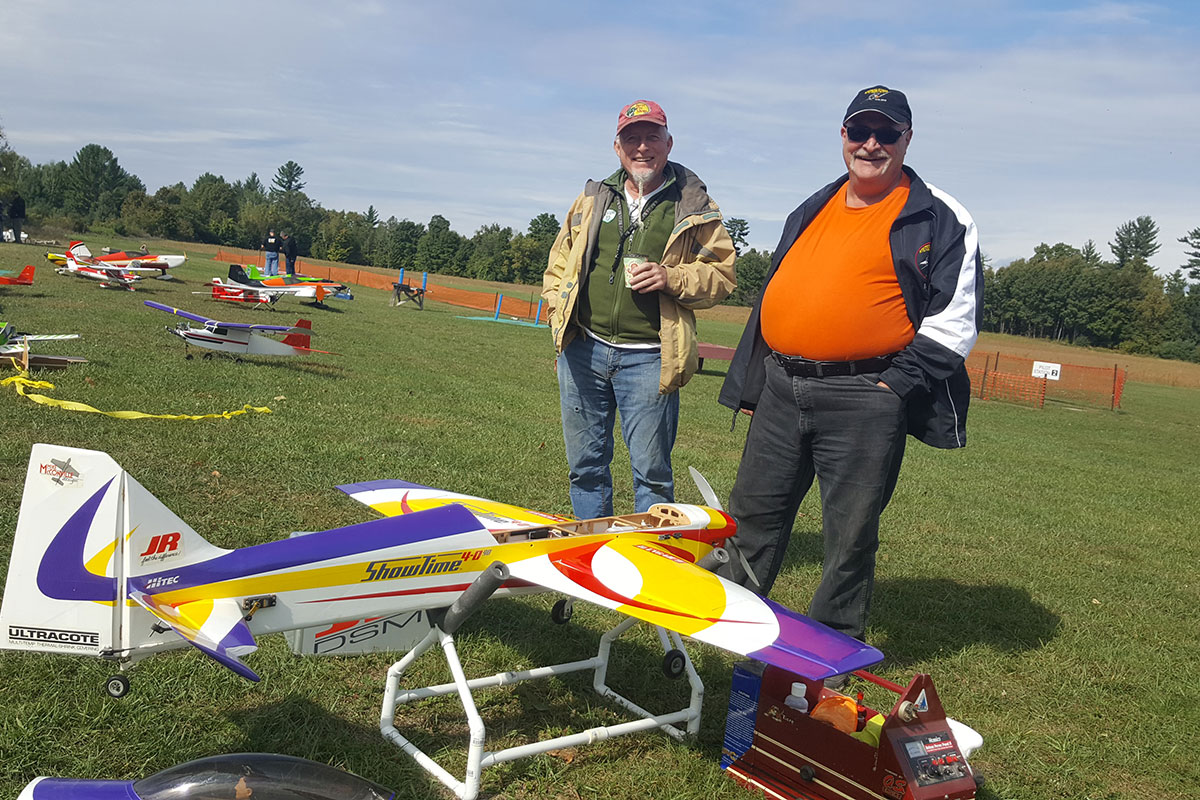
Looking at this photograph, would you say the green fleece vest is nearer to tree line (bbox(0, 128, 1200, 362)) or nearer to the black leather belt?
the black leather belt

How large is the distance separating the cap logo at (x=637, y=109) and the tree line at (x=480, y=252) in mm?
67592

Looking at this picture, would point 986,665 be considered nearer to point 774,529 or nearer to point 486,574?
point 774,529

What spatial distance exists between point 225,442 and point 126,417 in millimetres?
1167

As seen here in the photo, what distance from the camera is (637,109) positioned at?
4344 millimetres

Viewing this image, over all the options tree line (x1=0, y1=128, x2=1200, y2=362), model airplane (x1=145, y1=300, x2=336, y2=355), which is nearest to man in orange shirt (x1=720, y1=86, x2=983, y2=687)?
model airplane (x1=145, y1=300, x2=336, y2=355)

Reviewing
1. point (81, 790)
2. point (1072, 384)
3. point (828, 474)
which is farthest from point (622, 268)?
point (1072, 384)

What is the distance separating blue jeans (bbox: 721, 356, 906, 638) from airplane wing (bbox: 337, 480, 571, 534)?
3.47 ft

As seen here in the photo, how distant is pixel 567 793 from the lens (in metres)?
3.21

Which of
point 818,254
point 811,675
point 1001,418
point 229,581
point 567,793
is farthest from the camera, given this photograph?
point 1001,418

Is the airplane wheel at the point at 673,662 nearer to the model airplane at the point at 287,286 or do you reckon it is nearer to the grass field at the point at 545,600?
the grass field at the point at 545,600

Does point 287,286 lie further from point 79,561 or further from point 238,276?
point 79,561

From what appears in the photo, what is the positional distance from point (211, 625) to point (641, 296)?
105 inches

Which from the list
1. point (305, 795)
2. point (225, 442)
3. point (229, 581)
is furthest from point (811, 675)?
point (225, 442)

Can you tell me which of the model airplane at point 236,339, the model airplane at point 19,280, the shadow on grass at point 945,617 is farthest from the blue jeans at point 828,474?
the model airplane at point 19,280
